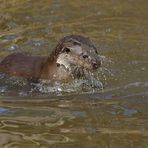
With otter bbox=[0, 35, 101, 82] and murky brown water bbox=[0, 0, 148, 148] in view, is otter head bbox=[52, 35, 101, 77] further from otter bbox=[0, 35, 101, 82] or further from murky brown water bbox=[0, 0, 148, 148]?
murky brown water bbox=[0, 0, 148, 148]

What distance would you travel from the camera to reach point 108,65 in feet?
22.2

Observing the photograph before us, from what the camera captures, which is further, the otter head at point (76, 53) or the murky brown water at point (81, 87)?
the otter head at point (76, 53)

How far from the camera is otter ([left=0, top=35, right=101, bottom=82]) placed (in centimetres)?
566

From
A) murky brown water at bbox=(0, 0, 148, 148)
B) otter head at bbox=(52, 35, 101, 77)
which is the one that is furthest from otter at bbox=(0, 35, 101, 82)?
murky brown water at bbox=(0, 0, 148, 148)

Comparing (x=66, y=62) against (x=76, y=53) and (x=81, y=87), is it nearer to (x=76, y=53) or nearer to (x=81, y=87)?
(x=76, y=53)

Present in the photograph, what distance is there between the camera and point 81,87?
577 centimetres

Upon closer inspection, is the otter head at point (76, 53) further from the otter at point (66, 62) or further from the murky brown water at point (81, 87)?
the murky brown water at point (81, 87)

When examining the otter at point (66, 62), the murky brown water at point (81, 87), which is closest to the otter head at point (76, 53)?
the otter at point (66, 62)

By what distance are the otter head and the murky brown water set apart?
0.21m

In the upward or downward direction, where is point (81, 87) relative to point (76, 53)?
downward

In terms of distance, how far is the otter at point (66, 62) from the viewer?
5664 millimetres

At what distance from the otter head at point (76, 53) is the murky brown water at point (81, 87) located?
0.70 ft

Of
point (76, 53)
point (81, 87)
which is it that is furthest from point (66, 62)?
point (81, 87)

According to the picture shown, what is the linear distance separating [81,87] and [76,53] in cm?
34
